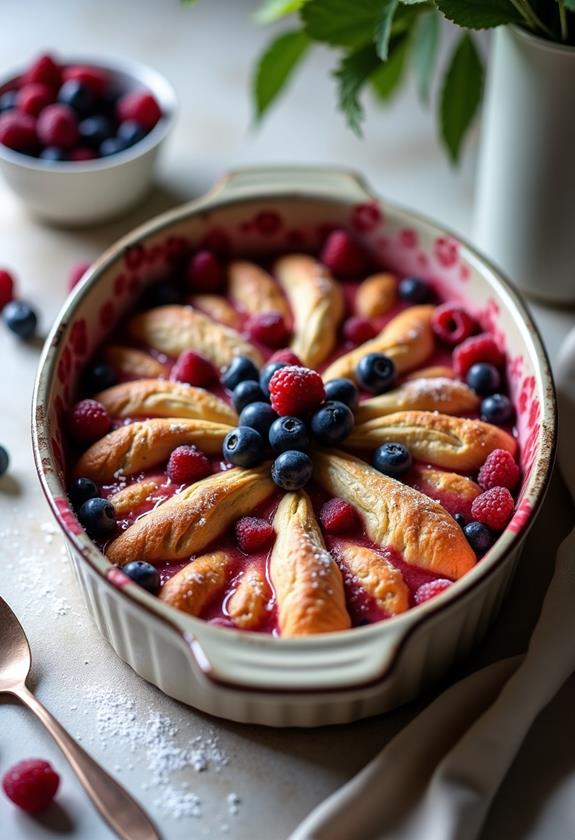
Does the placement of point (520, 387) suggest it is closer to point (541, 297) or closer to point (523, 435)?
point (523, 435)

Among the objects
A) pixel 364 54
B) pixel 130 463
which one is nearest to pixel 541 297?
pixel 364 54

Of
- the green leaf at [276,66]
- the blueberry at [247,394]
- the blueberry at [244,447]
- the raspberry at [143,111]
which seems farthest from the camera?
the raspberry at [143,111]

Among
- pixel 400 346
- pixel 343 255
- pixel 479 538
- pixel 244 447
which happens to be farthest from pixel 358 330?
pixel 479 538

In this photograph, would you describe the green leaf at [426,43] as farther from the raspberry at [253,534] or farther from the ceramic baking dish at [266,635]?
the raspberry at [253,534]

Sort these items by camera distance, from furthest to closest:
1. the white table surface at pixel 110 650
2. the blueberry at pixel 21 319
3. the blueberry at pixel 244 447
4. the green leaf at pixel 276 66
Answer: the green leaf at pixel 276 66 < the blueberry at pixel 21 319 < the blueberry at pixel 244 447 < the white table surface at pixel 110 650

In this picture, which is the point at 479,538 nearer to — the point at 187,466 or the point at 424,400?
the point at 424,400

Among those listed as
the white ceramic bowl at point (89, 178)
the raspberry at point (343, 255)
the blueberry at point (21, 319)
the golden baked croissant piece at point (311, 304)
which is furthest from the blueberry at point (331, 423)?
the white ceramic bowl at point (89, 178)

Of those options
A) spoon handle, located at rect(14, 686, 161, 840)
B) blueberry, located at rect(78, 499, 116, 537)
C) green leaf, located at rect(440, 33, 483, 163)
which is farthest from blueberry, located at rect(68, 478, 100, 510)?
green leaf, located at rect(440, 33, 483, 163)
